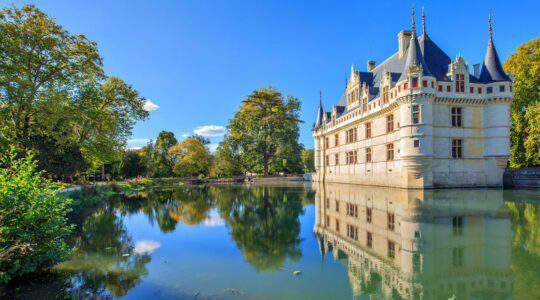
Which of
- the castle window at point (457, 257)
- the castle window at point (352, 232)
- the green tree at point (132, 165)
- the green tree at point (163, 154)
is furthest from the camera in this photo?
the green tree at point (163, 154)

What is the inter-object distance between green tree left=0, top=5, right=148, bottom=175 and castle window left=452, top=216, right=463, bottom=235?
19.9m

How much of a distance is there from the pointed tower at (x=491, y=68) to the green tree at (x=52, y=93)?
95.2 ft

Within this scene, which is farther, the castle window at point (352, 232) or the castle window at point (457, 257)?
the castle window at point (352, 232)

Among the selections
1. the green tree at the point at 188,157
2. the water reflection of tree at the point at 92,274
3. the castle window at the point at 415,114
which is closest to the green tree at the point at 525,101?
the castle window at the point at 415,114

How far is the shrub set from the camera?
4.29 meters

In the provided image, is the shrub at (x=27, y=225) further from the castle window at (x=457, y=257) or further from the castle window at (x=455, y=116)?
the castle window at (x=455, y=116)

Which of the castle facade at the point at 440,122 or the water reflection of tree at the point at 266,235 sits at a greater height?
the castle facade at the point at 440,122

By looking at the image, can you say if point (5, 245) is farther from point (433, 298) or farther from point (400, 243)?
point (400, 243)

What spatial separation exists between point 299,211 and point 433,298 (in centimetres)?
838

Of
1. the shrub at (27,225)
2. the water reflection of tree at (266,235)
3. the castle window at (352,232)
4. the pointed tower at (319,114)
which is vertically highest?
the pointed tower at (319,114)

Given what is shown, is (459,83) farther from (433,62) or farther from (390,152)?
(390,152)

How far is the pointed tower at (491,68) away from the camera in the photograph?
22.2m

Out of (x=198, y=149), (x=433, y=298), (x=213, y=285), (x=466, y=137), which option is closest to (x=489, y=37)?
(x=466, y=137)

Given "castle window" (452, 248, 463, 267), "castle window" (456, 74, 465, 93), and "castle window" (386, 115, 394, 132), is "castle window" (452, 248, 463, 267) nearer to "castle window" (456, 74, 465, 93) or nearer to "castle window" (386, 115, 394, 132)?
"castle window" (386, 115, 394, 132)
